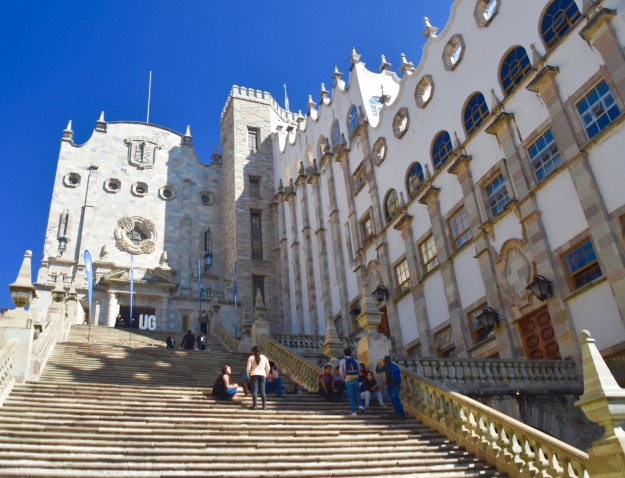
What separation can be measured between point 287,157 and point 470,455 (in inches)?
1201

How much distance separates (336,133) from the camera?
3372cm

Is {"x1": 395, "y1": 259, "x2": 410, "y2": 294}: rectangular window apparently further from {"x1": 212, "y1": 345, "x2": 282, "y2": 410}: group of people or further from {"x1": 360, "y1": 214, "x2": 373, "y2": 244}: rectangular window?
{"x1": 212, "y1": 345, "x2": 282, "y2": 410}: group of people

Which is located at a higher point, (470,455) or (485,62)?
(485,62)

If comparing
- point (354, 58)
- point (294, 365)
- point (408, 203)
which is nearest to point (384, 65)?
point (354, 58)

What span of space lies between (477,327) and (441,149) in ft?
24.7

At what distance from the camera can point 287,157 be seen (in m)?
39.8

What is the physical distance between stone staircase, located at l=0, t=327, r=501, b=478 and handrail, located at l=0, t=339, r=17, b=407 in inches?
8.1

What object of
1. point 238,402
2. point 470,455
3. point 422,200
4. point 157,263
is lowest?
point 470,455

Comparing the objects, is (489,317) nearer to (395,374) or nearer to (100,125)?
(395,374)

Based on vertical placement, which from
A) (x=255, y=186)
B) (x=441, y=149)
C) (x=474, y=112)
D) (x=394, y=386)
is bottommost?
(x=394, y=386)

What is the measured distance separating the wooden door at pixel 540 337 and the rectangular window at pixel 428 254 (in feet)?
17.3

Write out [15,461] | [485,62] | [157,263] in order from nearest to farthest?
[15,461], [485,62], [157,263]

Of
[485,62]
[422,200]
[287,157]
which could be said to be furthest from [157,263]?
[485,62]

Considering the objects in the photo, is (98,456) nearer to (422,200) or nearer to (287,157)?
(422,200)
